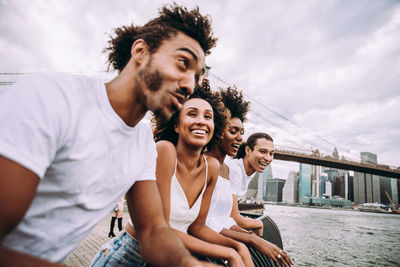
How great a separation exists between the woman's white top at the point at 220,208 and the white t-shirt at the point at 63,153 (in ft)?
3.29

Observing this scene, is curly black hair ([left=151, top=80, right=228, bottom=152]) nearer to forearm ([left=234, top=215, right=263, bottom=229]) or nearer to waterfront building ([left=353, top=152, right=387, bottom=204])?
forearm ([left=234, top=215, right=263, bottom=229])

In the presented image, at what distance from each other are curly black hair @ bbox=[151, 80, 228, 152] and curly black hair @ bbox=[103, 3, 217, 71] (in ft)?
1.94

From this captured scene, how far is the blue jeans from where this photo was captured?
4.13 ft

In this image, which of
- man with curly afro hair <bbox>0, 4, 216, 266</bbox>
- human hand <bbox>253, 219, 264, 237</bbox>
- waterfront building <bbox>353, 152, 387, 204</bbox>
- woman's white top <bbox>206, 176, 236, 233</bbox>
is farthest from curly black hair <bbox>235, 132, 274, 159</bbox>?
waterfront building <bbox>353, 152, 387, 204</bbox>

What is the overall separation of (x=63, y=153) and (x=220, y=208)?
1521mm

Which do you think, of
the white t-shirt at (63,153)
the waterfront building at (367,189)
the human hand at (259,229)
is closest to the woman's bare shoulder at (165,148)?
the white t-shirt at (63,153)

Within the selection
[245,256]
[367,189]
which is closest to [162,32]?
[245,256]

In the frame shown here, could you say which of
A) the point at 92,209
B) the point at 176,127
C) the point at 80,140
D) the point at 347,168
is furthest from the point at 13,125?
the point at 347,168

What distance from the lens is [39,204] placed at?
29.8 inches

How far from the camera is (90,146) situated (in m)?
0.83

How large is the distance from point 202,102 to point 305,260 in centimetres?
721

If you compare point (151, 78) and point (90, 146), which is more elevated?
point (151, 78)

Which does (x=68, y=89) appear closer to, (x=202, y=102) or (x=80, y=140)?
(x=80, y=140)

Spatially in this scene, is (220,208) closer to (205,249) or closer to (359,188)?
(205,249)
